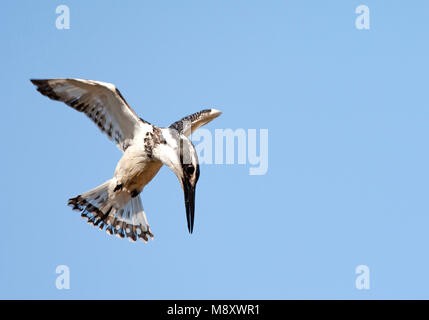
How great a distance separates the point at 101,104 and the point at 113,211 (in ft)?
5.42

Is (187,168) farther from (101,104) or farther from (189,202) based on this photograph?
(101,104)

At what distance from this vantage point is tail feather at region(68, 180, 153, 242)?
10609 millimetres

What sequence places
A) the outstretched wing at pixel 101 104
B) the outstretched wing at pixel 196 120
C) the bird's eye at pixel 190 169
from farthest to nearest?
1. the outstretched wing at pixel 196 120
2. the outstretched wing at pixel 101 104
3. the bird's eye at pixel 190 169

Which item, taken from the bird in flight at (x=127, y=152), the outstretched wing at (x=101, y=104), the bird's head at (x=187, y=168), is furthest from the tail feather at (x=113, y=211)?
the bird's head at (x=187, y=168)

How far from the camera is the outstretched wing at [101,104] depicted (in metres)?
9.41

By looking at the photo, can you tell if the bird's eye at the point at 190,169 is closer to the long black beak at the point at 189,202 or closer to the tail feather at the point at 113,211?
the long black beak at the point at 189,202

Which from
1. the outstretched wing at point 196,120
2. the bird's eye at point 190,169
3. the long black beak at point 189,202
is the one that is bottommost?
the long black beak at point 189,202

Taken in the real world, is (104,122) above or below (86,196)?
above

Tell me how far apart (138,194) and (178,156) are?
1856mm

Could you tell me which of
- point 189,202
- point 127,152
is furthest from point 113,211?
point 189,202
